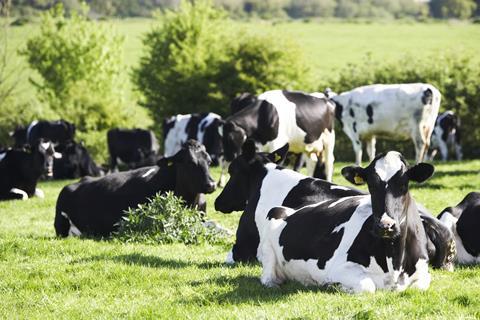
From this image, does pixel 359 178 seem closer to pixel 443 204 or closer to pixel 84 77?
pixel 443 204

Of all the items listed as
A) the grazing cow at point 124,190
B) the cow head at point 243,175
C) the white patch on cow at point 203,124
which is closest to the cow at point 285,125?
the grazing cow at point 124,190

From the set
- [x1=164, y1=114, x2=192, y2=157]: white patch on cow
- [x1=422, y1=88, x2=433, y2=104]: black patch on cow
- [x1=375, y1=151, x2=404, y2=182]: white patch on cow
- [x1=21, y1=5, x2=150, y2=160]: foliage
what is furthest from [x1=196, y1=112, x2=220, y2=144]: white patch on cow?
[x1=21, y1=5, x2=150, y2=160]: foliage

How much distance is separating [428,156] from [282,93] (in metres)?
15.3

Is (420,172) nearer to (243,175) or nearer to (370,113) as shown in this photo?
(243,175)

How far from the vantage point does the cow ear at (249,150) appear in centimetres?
951

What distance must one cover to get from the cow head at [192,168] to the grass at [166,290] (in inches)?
53.0

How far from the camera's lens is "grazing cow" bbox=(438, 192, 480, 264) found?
29.9 feet

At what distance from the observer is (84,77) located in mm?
50031

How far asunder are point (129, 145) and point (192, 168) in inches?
774

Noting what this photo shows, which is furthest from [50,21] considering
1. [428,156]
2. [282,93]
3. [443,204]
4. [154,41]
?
[443,204]

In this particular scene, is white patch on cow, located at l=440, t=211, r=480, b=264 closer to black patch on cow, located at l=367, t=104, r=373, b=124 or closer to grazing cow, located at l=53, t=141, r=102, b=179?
black patch on cow, located at l=367, t=104, r=373, b=124

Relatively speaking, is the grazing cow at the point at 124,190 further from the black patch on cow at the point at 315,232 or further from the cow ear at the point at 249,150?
the black patch on cow at the point at 315,232

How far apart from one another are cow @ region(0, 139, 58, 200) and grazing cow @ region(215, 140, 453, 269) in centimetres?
1131

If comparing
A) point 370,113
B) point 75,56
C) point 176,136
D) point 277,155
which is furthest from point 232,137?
point 75,56
